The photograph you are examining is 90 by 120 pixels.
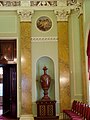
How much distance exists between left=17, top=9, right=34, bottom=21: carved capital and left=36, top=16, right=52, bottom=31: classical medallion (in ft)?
1.49

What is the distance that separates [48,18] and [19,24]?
4.20ft

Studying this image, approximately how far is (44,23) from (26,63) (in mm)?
1923

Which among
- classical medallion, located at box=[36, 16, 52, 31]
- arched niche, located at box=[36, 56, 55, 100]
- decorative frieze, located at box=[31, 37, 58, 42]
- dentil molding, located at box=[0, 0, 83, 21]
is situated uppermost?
dentil molding, located at box=[0, 0, 83, 21]

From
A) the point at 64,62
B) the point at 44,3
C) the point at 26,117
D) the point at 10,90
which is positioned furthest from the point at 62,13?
the point at 26,117

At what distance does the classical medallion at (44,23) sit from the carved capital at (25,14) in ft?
1.49

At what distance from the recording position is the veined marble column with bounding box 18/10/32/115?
11.3m

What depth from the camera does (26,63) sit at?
11.5m

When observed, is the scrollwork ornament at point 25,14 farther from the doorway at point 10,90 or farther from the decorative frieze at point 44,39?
the doorway at point 10,90

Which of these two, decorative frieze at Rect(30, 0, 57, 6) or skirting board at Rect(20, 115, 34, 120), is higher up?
decorative frieze at Rect(30, 0, 57, 6)

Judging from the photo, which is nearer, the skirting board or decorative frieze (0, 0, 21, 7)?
the skirting board

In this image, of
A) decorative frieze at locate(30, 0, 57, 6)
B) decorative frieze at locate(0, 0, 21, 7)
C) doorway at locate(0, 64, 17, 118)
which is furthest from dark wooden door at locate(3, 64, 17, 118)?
decorative frieze at locate(30, 0, 57, 6)

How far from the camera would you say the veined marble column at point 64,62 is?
1132 centimetres

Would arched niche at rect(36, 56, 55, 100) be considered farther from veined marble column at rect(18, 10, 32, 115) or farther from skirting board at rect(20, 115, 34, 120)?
skirting board at rect(20, 115, 34, 120)

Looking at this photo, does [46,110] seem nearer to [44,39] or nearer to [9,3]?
[44,39]
